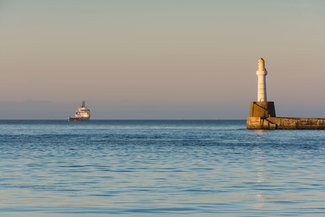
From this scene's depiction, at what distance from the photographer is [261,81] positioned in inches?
4904

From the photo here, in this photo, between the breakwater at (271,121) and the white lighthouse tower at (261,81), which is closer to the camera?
the white lighthouse tower at (261,81)

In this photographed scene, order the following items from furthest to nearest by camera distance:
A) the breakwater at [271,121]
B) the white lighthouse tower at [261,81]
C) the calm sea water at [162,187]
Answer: the breakwater at [271,121] < the white lighthouse tower at [261,81] < the calm sea water at [162,187]

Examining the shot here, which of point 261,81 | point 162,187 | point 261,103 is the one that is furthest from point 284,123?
point 162,187

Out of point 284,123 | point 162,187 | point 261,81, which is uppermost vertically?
point 261,81

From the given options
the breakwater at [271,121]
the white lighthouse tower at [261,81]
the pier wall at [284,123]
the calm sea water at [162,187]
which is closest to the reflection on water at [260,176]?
the calm sea water at [162,187]

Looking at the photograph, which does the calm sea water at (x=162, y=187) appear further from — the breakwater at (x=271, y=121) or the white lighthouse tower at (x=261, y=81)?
the breakwater at (x=271, y=121)

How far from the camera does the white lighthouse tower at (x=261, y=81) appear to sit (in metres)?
125

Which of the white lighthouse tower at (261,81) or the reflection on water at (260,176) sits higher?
the white lighthouse tower at (261,81)

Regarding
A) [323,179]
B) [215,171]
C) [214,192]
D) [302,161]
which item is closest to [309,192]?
[214,192]

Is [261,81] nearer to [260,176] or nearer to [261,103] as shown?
[261,103]

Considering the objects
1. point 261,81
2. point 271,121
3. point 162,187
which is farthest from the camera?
point 271,121

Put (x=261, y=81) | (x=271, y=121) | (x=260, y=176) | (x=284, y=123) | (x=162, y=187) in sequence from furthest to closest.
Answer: (x=284, y=123)
(x=271, y=121)
(x=261, y=81)
(x=260, y=176)
(x=162, y=187)

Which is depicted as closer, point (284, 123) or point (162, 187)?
point (162, 187)

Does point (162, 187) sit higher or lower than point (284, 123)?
lower
